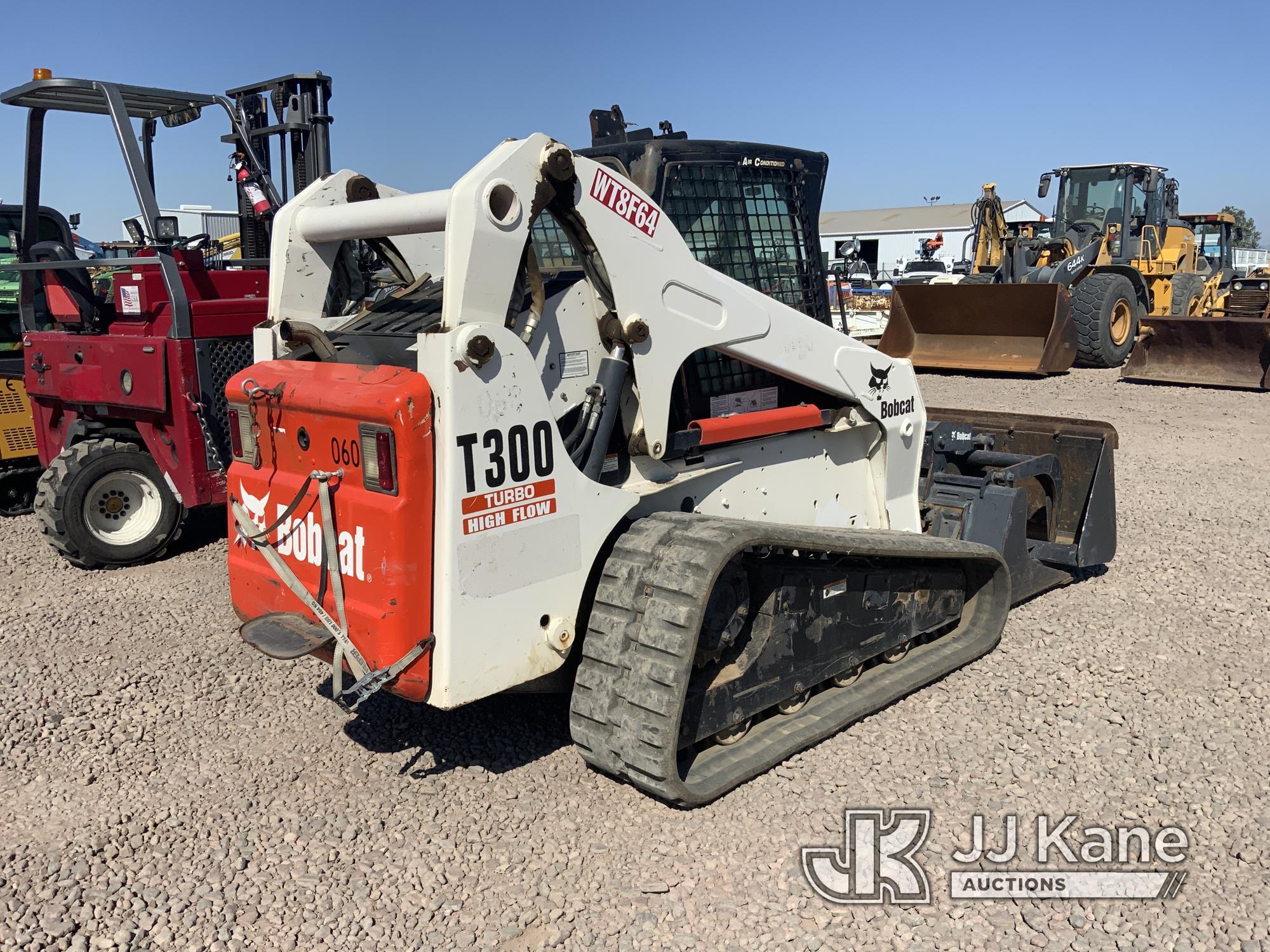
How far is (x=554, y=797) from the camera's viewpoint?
3512 millimetres

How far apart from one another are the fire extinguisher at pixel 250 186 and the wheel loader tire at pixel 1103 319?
1094 centimetres

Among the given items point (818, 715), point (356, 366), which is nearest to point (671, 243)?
point (356, 366)

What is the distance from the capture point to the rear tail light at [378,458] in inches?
121

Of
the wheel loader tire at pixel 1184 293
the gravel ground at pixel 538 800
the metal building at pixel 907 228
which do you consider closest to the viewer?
the gravel ground at pixel 538 800

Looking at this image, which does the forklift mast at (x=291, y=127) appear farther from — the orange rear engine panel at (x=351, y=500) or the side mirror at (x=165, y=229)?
the orange rear engine panel at (x=351, y=500)

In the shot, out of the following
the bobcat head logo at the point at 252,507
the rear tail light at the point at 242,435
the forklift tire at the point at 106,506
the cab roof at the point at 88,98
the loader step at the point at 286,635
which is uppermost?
the cab roof at the point at 88,98

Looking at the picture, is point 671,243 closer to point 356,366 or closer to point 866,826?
point 356,366

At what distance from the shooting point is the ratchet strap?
3152 mm

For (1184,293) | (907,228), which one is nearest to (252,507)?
(1184,293)

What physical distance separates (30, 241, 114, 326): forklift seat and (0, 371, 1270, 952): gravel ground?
2.38 meters

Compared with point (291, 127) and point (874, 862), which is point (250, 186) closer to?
point (291, 127)

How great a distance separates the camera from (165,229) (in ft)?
20.1

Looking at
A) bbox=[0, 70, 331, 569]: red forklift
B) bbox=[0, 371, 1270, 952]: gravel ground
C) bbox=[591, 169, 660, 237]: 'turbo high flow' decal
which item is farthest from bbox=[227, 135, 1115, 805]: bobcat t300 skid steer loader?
bbox=[0, 70, 331, 569]: red forklift

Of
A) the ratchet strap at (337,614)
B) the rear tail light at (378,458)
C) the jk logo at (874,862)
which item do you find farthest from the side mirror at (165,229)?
the jk logo at (874,862)
